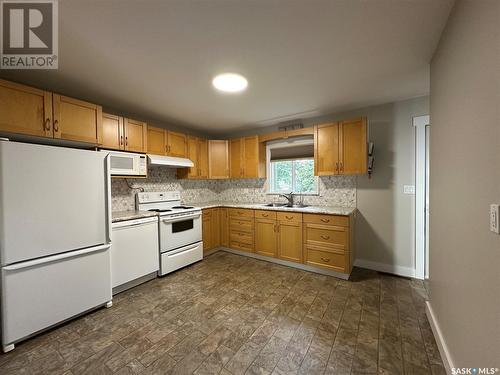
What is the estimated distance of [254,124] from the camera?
3932 millimetres

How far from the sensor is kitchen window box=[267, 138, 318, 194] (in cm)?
364

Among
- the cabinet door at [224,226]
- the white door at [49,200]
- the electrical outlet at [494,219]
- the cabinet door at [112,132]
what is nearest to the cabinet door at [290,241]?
the cabinet door at [224,226]

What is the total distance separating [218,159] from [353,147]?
2.52m

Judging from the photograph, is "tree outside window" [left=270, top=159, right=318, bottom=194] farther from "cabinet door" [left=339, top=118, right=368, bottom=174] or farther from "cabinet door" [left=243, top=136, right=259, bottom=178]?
"cabinet door" [left=339, top=118, right=368, bottom=174]

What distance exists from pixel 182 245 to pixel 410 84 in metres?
3.71

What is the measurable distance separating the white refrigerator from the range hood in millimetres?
879

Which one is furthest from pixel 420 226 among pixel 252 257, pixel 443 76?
pixel 252 257

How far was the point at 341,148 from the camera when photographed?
9.79 feet

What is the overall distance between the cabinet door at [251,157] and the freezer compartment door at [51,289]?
2.53 meters

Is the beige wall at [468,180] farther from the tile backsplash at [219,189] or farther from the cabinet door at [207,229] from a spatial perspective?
the cabinet door at [207,229]

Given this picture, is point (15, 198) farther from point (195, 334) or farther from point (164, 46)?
point (195, 334)

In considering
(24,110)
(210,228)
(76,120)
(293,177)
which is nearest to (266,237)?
(210,228)

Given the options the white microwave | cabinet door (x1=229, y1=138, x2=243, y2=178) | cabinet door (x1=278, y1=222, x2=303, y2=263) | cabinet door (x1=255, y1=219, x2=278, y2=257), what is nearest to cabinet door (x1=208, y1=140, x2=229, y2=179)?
cabinet door (x1=229, y1=138, x2=243, y2=178)

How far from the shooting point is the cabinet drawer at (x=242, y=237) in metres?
3.62
